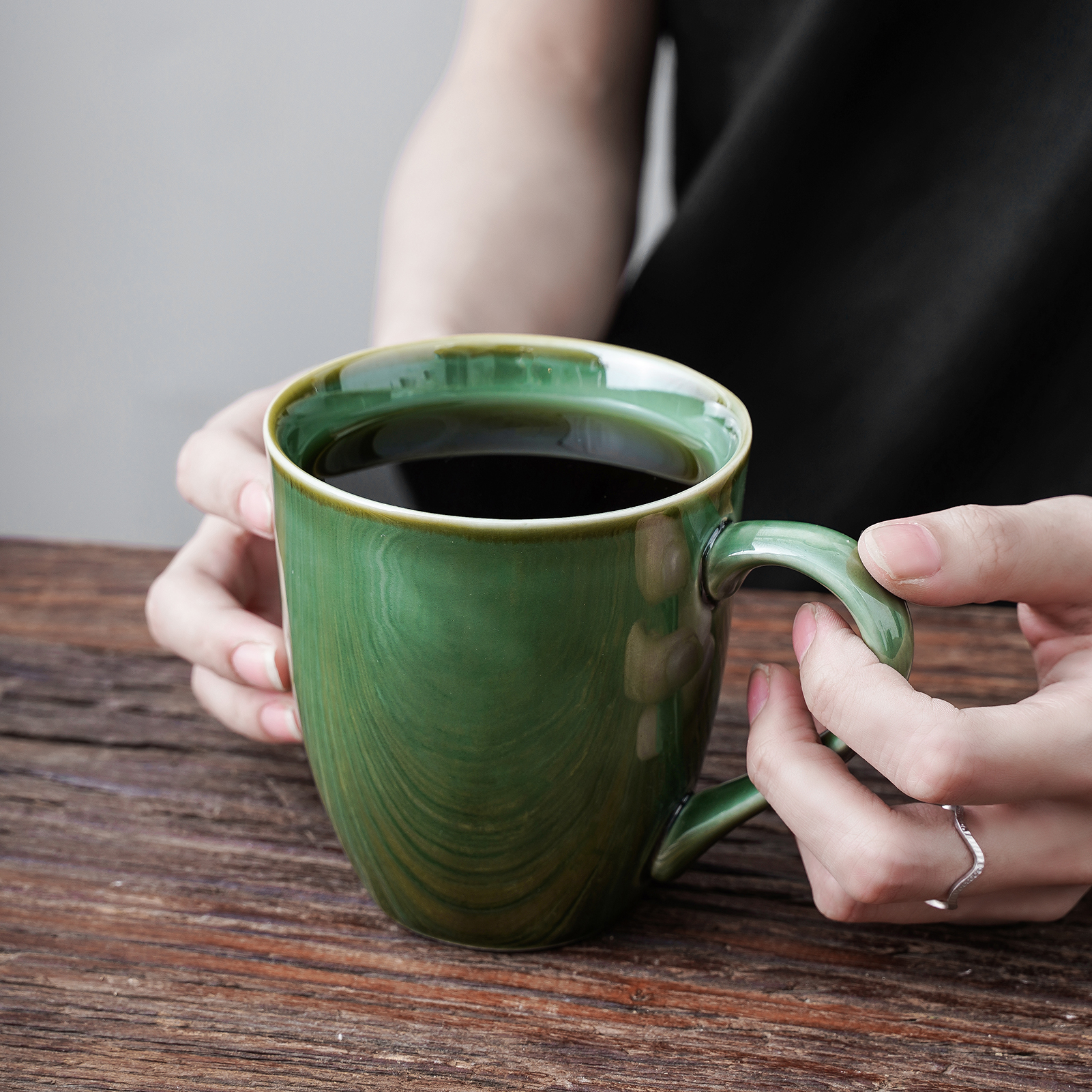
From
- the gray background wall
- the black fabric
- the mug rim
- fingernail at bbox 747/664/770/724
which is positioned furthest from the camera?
the gray background wall

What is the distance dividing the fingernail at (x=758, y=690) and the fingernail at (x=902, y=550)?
10 cm

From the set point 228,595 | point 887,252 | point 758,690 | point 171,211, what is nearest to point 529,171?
point 887,252

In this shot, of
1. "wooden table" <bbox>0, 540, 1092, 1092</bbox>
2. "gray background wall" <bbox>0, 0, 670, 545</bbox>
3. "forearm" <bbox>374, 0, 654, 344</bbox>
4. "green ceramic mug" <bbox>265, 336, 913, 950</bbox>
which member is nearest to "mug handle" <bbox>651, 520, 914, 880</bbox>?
"green ceramic mug" <bbox>265, 336, 913, 950</bbox>

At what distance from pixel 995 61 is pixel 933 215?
113mm

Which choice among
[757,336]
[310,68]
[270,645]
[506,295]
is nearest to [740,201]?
[757,336]

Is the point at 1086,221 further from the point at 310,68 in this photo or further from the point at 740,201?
the point at 310,68

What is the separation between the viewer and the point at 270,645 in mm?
551

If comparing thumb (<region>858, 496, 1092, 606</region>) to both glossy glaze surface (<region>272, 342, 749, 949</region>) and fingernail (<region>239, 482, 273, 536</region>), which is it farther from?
fingernail (<region>239, 482, 273, 536</region>)

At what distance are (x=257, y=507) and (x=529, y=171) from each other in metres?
0.50

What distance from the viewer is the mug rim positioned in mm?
362

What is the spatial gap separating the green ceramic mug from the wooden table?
0.03m

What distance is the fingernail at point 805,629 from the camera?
43 cm

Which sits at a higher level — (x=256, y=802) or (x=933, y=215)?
(x=933, y=215)

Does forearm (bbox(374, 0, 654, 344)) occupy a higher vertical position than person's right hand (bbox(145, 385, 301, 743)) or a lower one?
higher
